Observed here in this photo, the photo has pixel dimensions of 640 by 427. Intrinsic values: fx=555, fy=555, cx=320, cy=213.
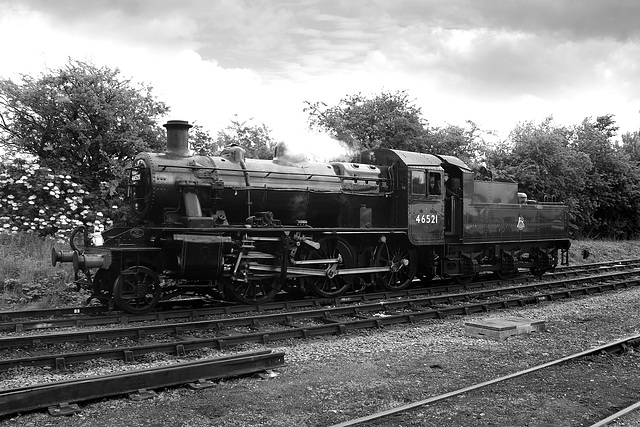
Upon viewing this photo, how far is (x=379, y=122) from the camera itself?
71.3ft

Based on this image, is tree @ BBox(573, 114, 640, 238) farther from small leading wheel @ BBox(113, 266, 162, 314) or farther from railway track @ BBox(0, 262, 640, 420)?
small leading wheel @ BBox(113, 266, 162, 314)

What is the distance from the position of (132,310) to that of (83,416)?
441 centimetres

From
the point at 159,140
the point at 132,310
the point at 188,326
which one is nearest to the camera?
the point at 188,326

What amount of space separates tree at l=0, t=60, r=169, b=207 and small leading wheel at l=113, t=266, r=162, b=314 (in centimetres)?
511

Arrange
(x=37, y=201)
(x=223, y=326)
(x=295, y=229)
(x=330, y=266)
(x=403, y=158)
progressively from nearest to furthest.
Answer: (x=223, y=326)
(x=295, y=229)
(x=330, y=266)
(x=403, y=158)
(x=37, y=201)

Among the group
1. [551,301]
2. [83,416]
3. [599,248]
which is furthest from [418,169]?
[599,248]

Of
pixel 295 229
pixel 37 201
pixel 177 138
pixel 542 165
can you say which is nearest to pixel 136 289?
pixel 177 138

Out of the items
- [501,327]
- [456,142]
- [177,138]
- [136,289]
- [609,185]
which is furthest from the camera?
[609,185]

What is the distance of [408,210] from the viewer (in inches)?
494

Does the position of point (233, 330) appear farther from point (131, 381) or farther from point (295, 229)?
point (131, 381)

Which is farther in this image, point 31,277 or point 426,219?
point 426,219

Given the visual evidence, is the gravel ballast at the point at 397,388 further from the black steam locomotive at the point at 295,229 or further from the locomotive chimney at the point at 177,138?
the locomotive chimney at the point at 177,138

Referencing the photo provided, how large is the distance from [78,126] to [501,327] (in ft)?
36.7

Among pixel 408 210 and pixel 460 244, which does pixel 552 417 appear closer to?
pixel 408 210
